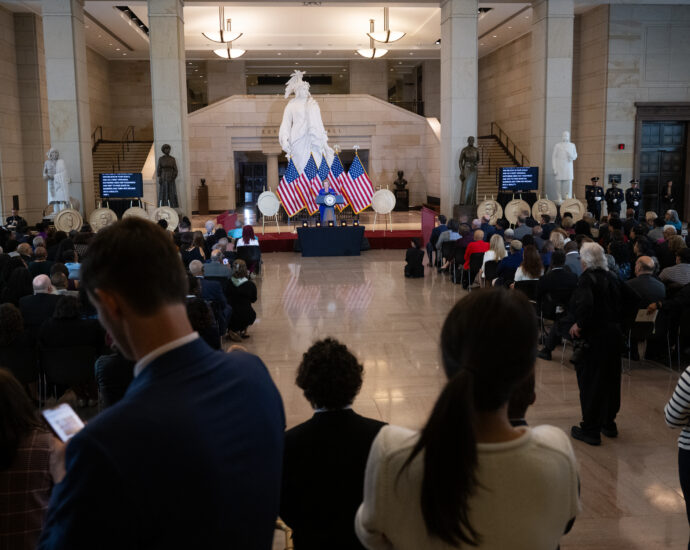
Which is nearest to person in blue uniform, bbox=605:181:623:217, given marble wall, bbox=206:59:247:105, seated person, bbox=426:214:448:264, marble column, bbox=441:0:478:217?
marble column, bbox=441:0:478:217

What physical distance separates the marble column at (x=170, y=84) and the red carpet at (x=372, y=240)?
3318 mm

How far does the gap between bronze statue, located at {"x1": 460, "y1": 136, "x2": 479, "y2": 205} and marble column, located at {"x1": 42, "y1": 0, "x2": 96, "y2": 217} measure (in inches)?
428

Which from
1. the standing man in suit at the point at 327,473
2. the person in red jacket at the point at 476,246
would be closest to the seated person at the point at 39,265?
the person in red jacket at the point at 476,246

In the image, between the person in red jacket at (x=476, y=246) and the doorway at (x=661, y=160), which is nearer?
the person in red jacket at (x=476, y=246)

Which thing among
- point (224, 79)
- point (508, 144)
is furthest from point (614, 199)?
point (224, 79)

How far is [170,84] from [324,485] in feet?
61.4

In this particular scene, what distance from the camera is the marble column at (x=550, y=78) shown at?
65.4 ft

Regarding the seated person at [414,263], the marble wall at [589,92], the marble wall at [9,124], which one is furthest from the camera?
the marble wall at [589,92]

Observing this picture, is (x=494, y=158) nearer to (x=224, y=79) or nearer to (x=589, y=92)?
(x=589, y=92)

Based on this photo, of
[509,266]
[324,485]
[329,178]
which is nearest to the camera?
[324,485]

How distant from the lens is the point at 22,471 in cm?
228

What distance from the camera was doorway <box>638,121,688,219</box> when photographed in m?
22.7

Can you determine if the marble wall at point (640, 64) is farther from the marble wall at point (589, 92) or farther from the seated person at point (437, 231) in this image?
the seated person at point (437, 231)

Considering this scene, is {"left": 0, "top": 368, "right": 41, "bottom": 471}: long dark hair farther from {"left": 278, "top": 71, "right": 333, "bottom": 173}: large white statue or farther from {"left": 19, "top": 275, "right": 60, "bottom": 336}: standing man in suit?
{"left": 278, "top": 71, "right": 333, "bottom": 173}: large white statue
